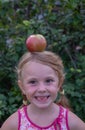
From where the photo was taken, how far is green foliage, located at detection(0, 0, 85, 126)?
4926mm

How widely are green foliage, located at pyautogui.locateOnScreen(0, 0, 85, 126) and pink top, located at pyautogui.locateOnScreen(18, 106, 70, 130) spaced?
1041 mm

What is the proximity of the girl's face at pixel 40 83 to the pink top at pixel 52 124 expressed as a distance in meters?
0.16

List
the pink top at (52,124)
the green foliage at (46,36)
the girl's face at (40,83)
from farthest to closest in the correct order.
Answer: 1. the green foliage at (46,36)
2. the pink top at (52,124)
3. the girl's face at (40,83)

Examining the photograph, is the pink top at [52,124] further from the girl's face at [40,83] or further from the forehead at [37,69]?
the forehead at [37,69]

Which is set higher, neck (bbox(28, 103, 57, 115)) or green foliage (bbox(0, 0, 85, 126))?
neck (bbox(28, 103, 57, 115))

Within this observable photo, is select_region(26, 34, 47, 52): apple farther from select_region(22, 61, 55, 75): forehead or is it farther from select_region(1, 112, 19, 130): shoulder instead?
select_region(1, 112, 19, 130): shoulder

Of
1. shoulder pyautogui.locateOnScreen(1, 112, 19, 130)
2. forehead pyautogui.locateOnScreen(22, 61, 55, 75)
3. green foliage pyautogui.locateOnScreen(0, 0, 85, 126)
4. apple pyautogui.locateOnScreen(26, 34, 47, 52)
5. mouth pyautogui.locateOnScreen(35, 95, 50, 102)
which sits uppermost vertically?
apple pyautogui.locateOnScreen(26, 34, 47, 52)

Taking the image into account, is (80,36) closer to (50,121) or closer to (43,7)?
(43,7)

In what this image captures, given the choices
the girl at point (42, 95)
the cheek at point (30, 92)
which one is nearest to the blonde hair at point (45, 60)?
the girl at point (42, 95)

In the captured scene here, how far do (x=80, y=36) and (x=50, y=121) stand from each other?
71.5 inches

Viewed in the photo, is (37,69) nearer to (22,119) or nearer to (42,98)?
(42,98)

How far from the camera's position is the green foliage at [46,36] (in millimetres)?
4926

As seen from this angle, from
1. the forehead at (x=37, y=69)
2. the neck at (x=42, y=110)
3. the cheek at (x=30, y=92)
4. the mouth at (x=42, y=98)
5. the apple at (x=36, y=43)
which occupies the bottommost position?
the neck at (x=42, y=110)

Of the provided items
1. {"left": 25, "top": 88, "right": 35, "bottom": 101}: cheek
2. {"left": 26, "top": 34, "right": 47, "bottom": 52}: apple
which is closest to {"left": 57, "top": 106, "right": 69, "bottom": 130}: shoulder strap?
{"left": 25, "top": 88, "right": 35, "bottom": 101}: cheek
